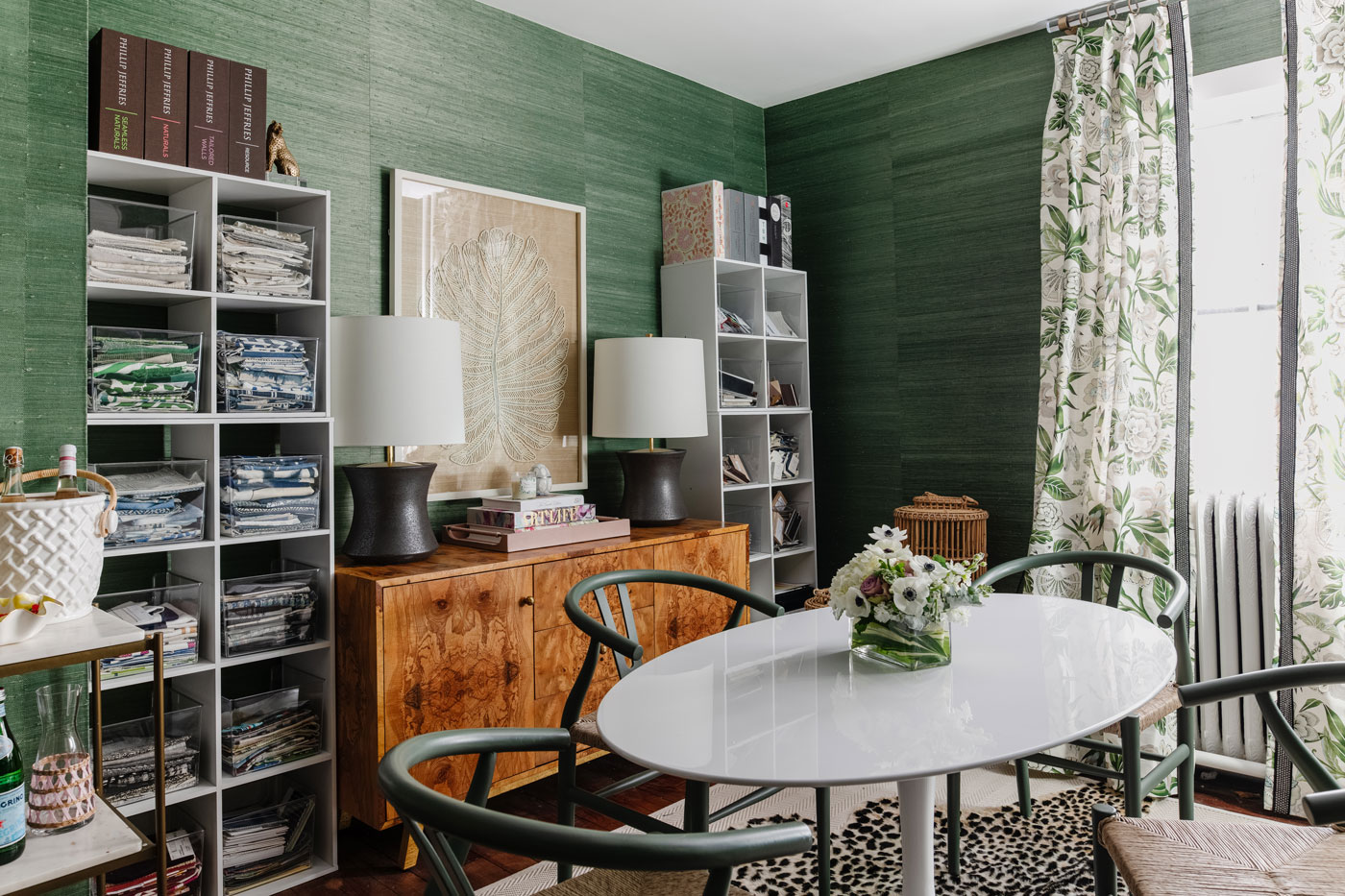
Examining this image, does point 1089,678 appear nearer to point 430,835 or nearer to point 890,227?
point 430,835

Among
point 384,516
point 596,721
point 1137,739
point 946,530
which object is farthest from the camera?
point 946,530

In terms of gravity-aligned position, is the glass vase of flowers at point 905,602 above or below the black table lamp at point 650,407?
below

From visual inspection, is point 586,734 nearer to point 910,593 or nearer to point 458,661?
point 458,661

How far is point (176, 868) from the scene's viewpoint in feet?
7.43

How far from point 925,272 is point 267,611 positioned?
2.91 metres

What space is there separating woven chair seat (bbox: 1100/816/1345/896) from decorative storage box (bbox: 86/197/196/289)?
2425 mm

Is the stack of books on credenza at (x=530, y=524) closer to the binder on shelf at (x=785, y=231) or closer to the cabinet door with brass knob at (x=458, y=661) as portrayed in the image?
the cabinet door with brass knob at (x=458, y=661)

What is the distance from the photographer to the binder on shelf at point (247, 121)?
95.8 inches

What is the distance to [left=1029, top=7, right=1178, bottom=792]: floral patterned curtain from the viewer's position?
3150mm

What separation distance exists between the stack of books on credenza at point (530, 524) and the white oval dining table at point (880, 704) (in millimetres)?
1055

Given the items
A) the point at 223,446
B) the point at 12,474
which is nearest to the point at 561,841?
the point at 12,474

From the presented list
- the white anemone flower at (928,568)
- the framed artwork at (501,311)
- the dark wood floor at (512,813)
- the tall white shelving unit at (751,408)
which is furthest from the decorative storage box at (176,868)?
the tall white shelving unit at (751,408)

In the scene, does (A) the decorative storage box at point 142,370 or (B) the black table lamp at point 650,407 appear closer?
(A) the decorative storage box at point 142,370

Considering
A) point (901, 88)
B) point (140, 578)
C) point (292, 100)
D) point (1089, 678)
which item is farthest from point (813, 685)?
point (901, 88)
